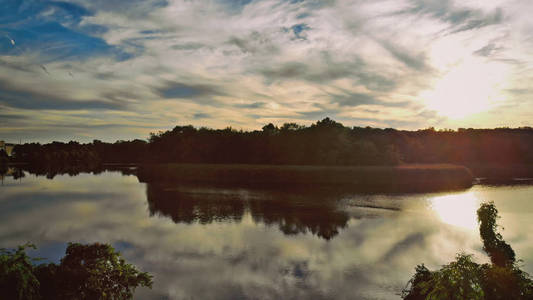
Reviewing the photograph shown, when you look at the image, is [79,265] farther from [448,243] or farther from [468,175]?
[468,175]

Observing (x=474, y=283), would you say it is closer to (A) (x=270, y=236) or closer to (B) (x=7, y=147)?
(A) (x=270, y=236)

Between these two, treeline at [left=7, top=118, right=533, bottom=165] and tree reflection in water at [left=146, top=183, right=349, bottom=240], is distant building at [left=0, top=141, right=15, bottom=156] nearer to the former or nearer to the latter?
treeline at [left=7, top=118, right=533, bottom=165]

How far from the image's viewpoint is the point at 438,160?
450 ft

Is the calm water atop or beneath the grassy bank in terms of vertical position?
beneath

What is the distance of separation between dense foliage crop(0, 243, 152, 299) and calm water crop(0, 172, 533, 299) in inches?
174

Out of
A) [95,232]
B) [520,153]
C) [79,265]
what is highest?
[520,153]

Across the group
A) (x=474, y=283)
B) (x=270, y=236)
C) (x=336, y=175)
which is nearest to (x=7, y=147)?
(x=336, y=175)

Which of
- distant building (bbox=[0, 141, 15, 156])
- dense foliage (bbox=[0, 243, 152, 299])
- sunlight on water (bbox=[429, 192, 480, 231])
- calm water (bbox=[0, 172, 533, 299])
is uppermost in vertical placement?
distant building (bbox=[0, 141, 15, 156])

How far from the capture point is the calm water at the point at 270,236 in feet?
58.9

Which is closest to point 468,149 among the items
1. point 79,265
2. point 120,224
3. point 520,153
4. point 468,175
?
point 520,153

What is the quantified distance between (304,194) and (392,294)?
1590 inches

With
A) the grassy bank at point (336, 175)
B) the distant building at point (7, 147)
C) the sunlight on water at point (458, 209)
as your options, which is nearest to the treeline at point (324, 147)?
the grassy bank at point (336, 175)

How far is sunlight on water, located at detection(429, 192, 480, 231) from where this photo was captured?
35.3 meters

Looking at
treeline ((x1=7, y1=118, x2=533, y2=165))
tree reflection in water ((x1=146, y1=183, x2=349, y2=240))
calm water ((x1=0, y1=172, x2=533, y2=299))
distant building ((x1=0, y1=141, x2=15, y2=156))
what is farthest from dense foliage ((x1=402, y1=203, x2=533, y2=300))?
distant building ((x1=0, y1=141, x2=15, y2=156))
